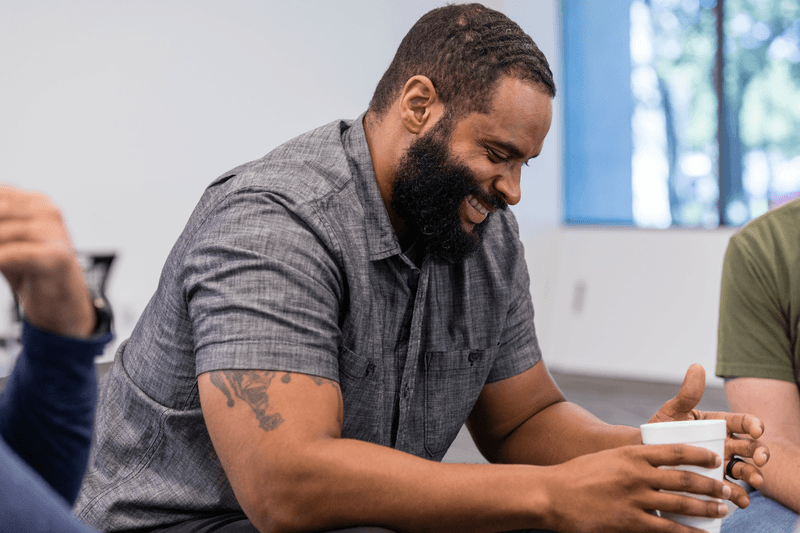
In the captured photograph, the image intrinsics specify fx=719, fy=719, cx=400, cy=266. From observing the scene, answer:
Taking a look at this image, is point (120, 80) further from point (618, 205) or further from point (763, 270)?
point (618, 205)

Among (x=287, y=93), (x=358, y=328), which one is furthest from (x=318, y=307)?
(x=287, y=93)

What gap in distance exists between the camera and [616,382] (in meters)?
4.18

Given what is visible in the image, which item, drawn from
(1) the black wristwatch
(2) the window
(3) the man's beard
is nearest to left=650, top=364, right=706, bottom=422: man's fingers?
(3) the man's beard

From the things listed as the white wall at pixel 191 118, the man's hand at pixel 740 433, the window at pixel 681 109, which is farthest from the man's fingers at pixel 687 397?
the window at pixel 681 109

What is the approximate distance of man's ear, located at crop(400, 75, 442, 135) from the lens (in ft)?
3.53

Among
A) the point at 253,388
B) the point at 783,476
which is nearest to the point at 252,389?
the point at 253,388

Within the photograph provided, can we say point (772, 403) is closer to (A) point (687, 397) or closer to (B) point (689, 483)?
(A) point (687, 397)

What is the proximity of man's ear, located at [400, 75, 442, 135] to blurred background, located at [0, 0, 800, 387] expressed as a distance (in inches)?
75.6

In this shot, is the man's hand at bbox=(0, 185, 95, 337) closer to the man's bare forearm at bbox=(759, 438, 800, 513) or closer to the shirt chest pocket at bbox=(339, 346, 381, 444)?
the shirt chest pocket at bbox=(339, 346, 381, 444)

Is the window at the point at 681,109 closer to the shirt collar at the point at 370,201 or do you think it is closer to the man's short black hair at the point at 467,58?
the man's short black hair at the point at 467,58

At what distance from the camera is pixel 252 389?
78 centimetres

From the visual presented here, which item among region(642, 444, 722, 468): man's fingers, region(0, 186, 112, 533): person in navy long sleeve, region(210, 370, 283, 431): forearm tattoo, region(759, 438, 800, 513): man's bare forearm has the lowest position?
region(759, 438, 800, 513): man's bare forearm

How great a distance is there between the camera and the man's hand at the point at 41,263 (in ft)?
1.52

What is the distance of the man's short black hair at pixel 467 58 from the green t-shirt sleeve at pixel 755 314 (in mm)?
439
